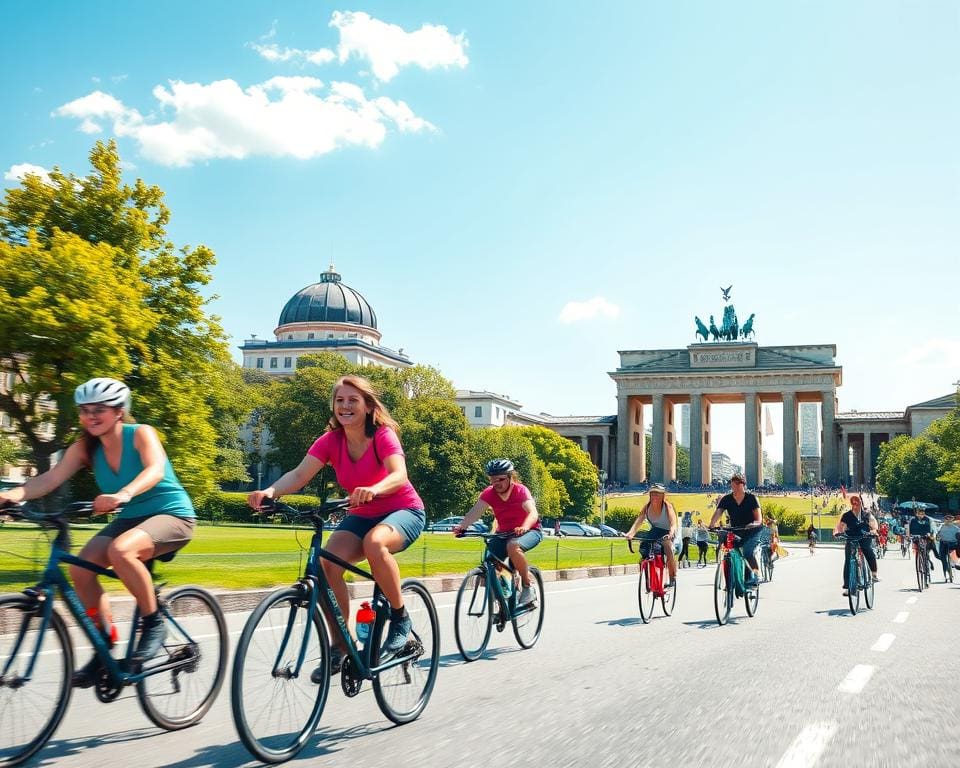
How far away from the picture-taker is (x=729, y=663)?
28.8 ft

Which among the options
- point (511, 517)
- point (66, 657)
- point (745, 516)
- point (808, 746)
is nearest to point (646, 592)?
point (745, 516)

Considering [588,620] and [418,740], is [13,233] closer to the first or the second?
[588,620]

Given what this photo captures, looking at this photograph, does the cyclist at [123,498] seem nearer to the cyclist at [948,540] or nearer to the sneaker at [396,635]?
the sneaker at [396,635]

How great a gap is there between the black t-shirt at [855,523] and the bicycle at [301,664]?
10414 mm

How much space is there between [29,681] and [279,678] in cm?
120

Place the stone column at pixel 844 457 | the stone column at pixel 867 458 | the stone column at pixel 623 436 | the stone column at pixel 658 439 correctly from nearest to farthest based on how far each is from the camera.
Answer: the stone column at pixel 658 439 → the stone column at pixel 844 457 → the stone column at pixel 623 436 → the stone column at pixel 867 458

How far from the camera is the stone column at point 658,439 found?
127 metres

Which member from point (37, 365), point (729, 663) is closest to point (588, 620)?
point (729, 663)

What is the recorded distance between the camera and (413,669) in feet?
20.2

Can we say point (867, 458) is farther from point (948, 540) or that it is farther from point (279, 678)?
point (279, 678)

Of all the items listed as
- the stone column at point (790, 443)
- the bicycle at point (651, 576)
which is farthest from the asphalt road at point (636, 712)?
the stone column at point (790, 443)

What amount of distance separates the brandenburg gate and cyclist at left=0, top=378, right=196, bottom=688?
118275mm

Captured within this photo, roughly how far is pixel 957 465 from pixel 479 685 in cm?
6758

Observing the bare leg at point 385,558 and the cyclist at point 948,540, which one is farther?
the cyclist at point 948,540
